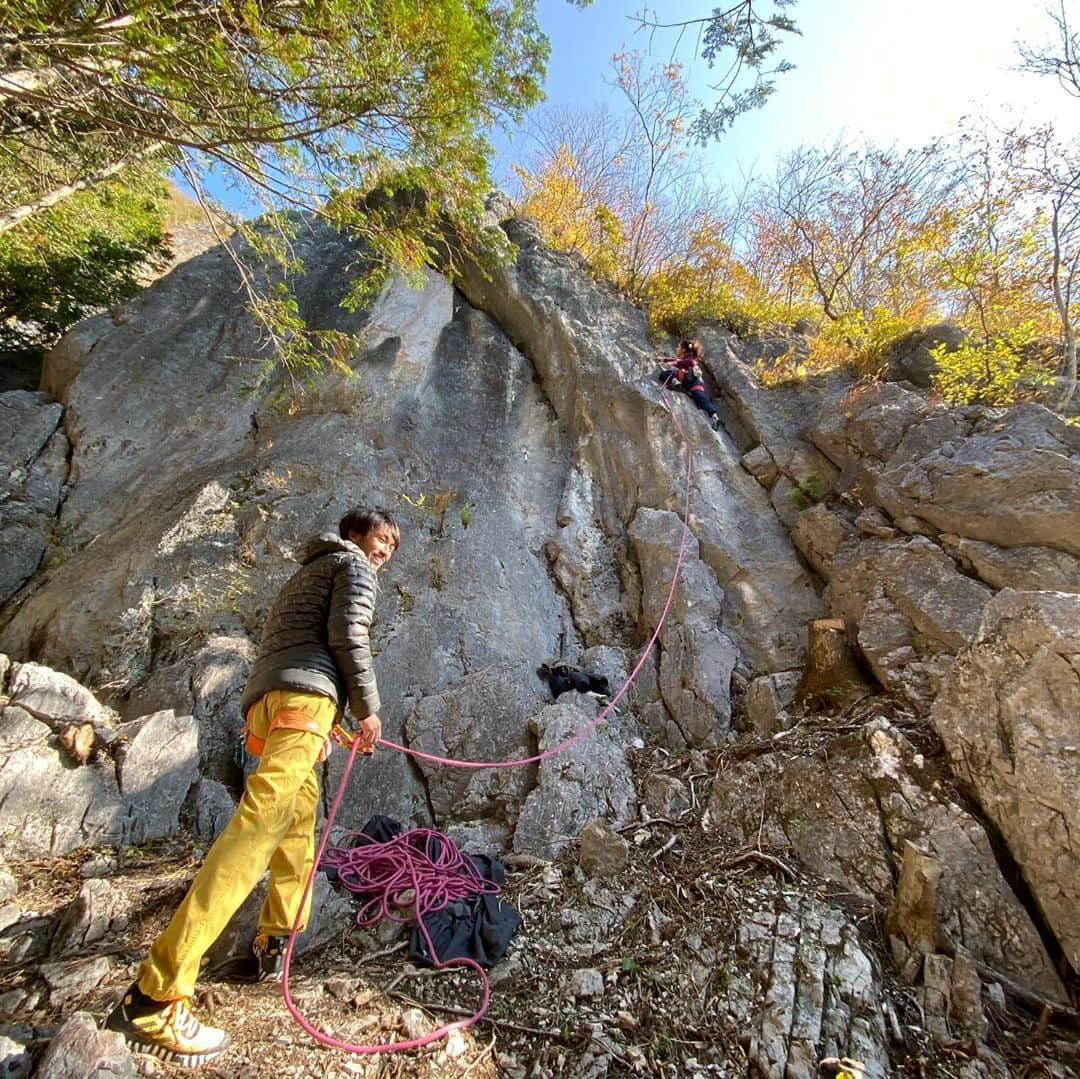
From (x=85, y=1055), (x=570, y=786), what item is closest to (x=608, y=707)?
(x=570, y=786)

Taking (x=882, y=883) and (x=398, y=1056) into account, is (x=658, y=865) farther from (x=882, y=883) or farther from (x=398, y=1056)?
(x=398, y=1056)

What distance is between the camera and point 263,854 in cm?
211

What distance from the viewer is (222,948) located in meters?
2.42

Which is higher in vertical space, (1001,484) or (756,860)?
(1001,484)

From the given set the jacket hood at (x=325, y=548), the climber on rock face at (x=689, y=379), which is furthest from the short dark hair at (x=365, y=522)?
the climber on rock face at (x=689, y=379)

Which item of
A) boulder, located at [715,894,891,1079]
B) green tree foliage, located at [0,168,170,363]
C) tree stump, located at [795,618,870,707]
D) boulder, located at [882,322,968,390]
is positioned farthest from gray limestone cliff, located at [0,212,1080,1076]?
green tree foliage, located at [0,168,170,363]

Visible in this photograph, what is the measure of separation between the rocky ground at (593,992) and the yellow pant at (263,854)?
10.2 inches

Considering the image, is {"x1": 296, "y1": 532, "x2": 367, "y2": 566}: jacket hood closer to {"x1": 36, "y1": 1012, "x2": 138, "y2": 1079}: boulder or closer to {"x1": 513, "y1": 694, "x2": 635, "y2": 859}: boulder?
{"x1": 36, "y1": 1012, "x2": 138, "y2": 1079}: boulder

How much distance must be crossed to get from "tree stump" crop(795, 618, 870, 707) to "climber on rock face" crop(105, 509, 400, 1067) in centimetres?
390

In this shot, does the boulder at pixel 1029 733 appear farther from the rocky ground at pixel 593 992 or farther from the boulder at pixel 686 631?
the boulder at pixel 686 631

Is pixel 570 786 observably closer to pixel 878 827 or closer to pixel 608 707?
pixel 608 707

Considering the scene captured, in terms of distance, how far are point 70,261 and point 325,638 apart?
10.1 meters

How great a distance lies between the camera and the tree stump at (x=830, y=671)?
4453 millimetres

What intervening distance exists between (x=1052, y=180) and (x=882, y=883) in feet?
27.6
